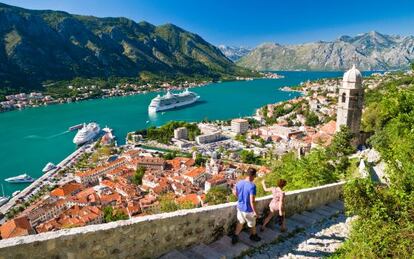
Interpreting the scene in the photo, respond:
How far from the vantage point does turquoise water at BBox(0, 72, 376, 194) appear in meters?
42.9

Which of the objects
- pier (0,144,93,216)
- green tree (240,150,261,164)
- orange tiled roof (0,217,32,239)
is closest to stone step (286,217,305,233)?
orange tiled roof (0,217,32,239)

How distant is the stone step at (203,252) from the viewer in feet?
13.3

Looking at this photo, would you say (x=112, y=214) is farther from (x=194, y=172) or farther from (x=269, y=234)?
(x=269, y=234)

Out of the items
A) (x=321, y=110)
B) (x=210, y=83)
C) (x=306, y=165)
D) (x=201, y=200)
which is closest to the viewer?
(x=306, y=165)

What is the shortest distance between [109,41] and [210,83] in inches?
2405

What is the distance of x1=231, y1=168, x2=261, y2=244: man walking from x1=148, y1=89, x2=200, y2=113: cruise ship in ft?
254

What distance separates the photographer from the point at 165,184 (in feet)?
100

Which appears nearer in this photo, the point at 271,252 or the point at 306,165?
the point at 271,252

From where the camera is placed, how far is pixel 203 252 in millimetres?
4160

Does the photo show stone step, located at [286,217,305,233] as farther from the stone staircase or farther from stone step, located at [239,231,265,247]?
stone step, located at [239,231,265,247]

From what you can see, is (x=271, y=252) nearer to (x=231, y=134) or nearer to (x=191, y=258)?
(x=191, y=258)

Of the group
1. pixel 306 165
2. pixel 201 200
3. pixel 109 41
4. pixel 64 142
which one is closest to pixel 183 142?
pixel 64 142

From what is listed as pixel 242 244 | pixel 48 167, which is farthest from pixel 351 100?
pixel 48 167

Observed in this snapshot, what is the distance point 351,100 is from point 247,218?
19.6m
